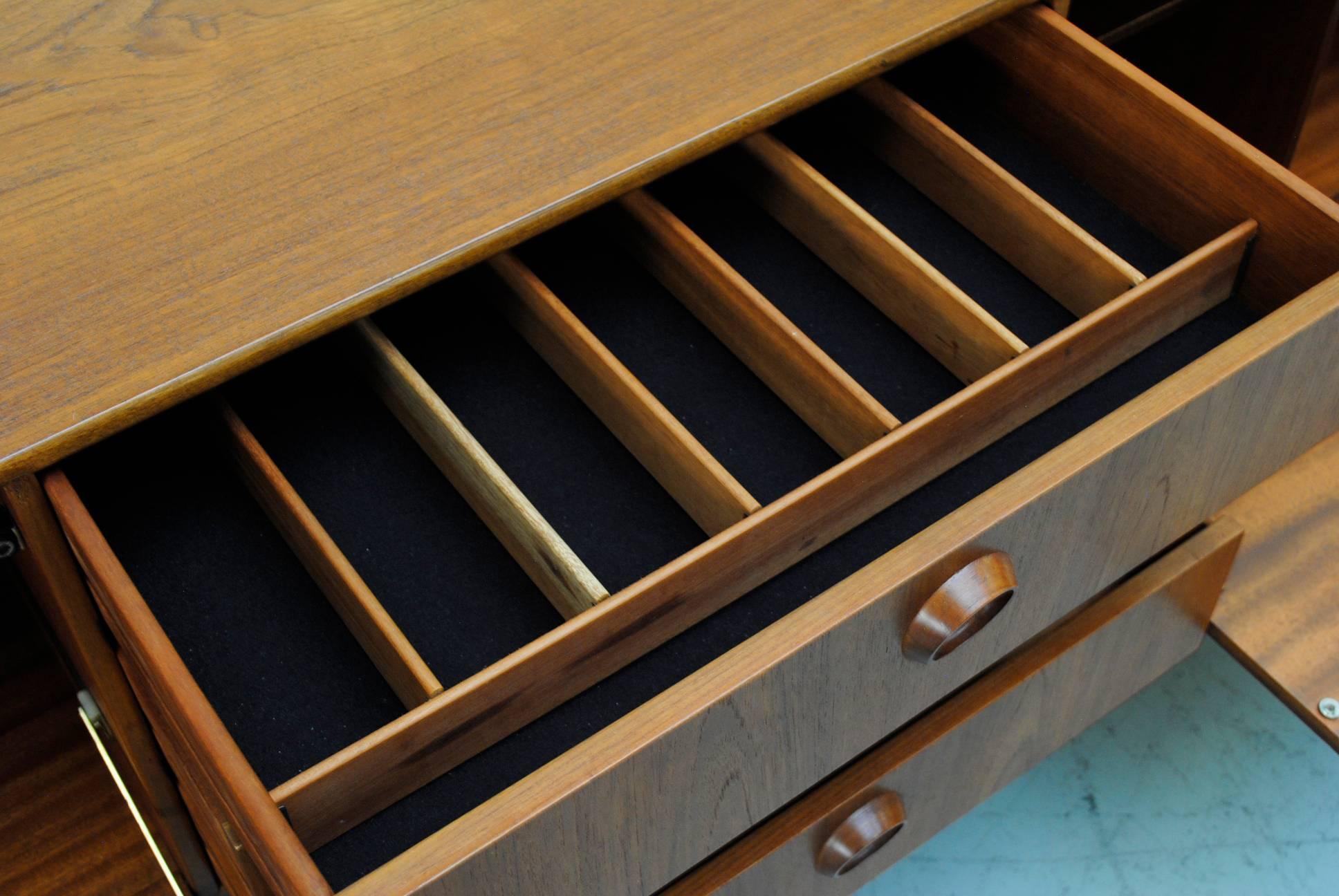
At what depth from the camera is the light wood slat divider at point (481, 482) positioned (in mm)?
683

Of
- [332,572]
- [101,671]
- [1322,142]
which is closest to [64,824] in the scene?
[101,671]

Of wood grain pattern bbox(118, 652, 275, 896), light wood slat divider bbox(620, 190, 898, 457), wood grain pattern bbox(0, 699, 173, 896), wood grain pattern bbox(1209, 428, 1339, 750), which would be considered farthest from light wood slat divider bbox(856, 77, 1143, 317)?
wood grain pattern bbox(0, 699, 173, 896)

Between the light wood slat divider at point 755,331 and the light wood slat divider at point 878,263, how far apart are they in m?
0.05

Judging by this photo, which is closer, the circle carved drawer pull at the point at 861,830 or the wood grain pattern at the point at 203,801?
the wood grain pattern at the point at 203,801

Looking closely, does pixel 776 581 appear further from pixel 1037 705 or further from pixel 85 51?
pixel 85 51

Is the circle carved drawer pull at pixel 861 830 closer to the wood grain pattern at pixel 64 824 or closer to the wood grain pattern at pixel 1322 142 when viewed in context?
the wood grain pattern at pixel 64 824

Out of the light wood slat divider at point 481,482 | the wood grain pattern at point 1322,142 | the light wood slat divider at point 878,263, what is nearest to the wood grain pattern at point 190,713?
the light wood slat divider at point 481,482

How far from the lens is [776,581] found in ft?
2.39

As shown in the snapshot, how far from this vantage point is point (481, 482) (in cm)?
72

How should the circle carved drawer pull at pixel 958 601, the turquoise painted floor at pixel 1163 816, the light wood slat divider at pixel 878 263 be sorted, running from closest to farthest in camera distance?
the circle carved drawer pull at pixel 958 601, the light wood slat divider at pixel 878 263, the turquoise painted floor at pixel 1163 816

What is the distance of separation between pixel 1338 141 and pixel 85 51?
1.18 meters

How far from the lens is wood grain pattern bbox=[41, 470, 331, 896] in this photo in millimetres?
556

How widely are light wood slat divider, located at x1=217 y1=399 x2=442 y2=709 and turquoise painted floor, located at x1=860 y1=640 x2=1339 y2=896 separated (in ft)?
1.95

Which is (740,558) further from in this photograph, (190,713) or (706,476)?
(190,713)
